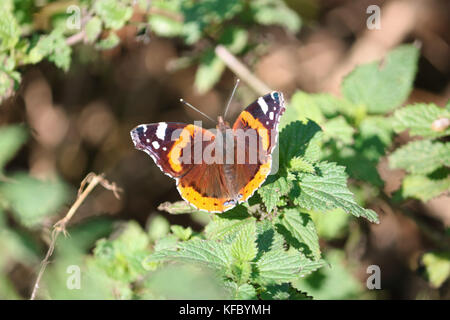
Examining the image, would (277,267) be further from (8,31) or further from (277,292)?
(8,31)

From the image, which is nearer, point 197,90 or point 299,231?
point 299,231

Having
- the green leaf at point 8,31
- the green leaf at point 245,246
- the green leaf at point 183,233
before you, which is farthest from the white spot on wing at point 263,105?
the green leaf at point 8,31

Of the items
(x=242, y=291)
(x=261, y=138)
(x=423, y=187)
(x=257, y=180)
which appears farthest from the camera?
(x=423, y=187)

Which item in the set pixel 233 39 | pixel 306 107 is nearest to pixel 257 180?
pixel 306 107

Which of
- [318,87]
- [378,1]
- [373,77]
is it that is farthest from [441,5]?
[373,77]

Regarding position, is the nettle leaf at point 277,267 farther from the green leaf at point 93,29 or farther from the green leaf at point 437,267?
the green leaf at point 93,29
